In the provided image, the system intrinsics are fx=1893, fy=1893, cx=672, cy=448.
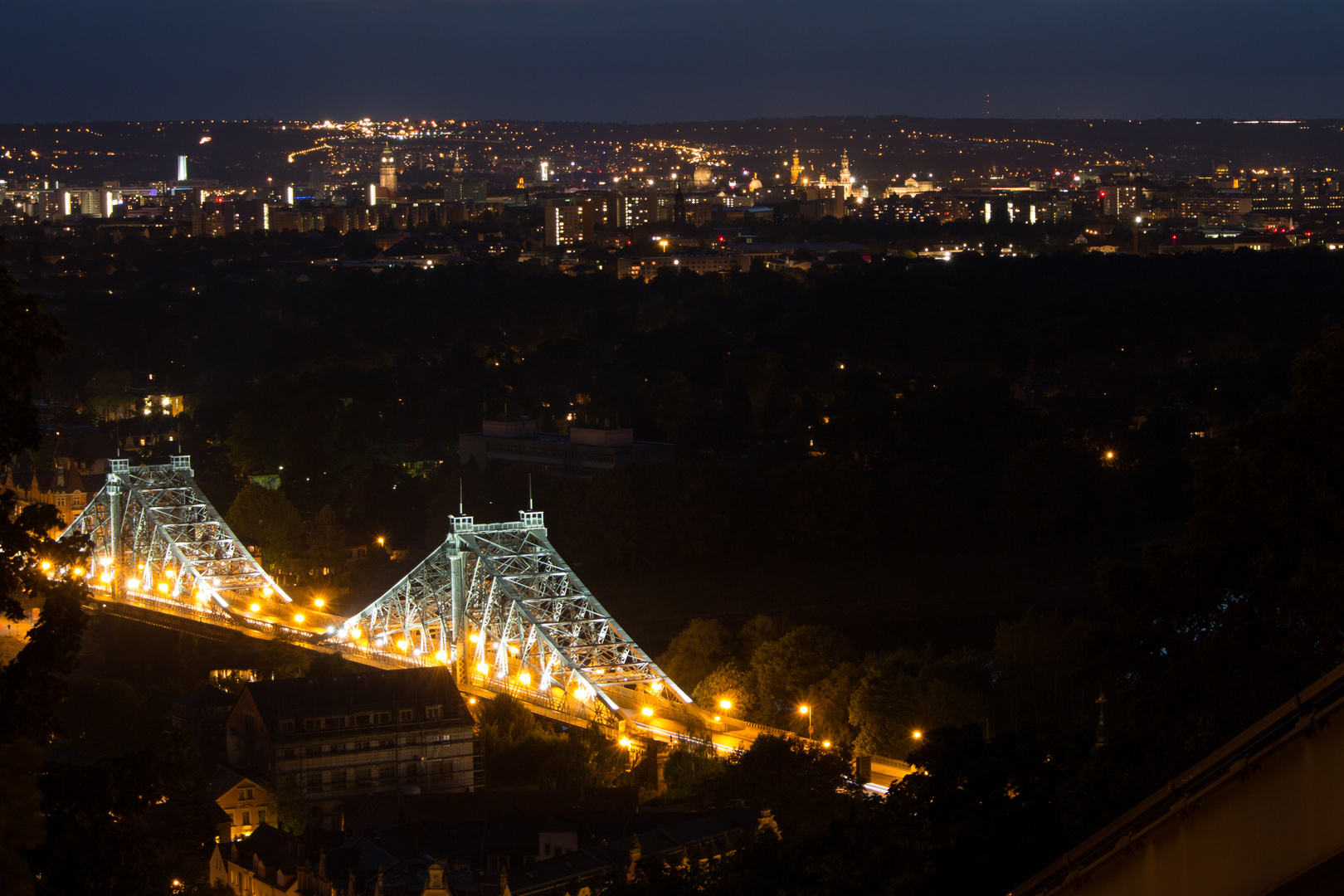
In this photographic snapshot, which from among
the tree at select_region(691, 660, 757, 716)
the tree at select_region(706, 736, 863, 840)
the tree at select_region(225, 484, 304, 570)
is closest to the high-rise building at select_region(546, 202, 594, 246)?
the tree at select_region(225, 484, 304, 570)

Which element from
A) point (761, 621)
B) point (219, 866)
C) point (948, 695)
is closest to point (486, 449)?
point (761, 621)

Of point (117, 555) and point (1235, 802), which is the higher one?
point (1235, 802)

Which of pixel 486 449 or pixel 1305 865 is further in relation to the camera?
pixel 486 449

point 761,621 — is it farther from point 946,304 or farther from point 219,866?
point 946,304

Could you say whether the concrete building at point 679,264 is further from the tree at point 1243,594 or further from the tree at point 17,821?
the tree at point 17,821

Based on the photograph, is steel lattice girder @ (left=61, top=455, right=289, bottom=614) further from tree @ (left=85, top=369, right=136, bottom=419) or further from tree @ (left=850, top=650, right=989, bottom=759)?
tree @ (left=85, top=369, right=136, bottom=419)

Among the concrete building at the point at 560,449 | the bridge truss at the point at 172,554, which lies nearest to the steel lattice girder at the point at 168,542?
the bridge truss at the point at 172,554
